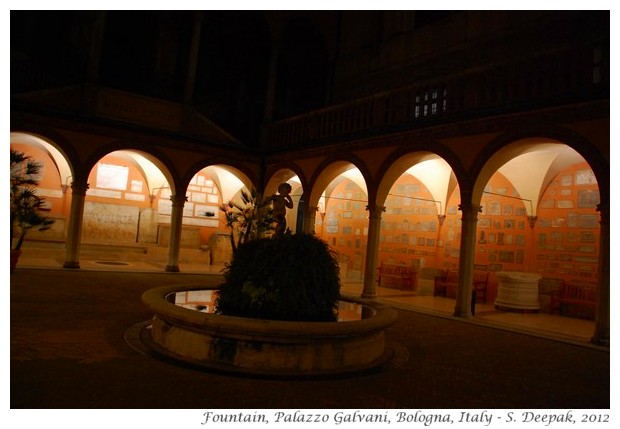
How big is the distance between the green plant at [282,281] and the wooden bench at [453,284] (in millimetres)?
8452

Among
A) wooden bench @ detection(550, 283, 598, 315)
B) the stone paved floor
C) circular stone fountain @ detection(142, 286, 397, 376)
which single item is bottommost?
the stone paved floor

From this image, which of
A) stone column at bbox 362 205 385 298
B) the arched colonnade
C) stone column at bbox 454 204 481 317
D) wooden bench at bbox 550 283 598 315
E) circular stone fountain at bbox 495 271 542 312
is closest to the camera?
the arched colonnade

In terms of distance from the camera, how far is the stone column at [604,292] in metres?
8.02

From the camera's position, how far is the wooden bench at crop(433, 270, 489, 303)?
43.9 feet

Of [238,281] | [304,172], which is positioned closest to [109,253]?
[304,172]

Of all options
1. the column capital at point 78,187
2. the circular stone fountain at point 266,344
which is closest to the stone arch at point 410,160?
the circular stone fountain at point 266,344

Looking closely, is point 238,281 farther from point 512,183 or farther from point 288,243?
point 512,183

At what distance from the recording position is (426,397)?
464cm

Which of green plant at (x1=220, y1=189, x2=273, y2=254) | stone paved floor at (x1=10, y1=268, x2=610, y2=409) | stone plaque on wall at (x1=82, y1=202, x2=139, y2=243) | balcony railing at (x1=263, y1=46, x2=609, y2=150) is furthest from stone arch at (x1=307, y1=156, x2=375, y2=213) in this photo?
stone plaque on wall at (x1=82, y1=202, x2=139, y2=243)

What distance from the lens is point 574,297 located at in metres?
11.6

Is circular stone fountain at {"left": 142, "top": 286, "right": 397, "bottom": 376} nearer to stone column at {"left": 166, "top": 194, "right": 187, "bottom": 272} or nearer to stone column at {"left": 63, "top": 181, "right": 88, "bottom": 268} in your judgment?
stone column at {"left": 63, "top": 181, "right": 88, "bottom": 268}

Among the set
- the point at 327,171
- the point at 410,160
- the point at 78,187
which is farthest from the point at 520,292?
the point at 78,187

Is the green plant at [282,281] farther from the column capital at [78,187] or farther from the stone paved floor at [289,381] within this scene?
the column capital at [78,187]

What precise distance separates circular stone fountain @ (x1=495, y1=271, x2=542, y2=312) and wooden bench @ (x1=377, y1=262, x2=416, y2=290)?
12.6 feet
